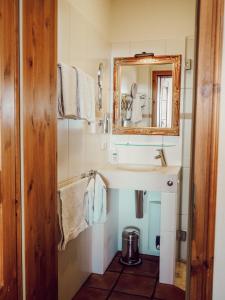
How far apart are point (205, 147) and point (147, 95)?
2109mm

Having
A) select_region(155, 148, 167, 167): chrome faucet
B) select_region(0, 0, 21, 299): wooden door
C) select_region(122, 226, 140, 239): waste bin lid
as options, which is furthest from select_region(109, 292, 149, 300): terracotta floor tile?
select_region(0, 0, 21, 299): wooden door

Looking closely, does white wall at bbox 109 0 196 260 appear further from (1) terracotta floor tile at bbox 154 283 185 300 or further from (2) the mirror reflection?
(1) terracotta floor tile at bbox 154 283 185 300

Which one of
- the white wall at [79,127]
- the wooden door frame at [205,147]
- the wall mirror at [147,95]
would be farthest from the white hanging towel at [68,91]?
the wall mirror at [147,95]

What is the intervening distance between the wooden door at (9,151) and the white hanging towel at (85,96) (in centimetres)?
77

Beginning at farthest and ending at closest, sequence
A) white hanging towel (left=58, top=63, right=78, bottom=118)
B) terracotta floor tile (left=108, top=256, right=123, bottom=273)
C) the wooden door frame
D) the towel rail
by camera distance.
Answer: terracotta floor tile (left=108, top=256, right=123, bottom=273)
the towel rail
white hanging towel (left=58, top=63, right=78, bottom=118)
the wooden door frame

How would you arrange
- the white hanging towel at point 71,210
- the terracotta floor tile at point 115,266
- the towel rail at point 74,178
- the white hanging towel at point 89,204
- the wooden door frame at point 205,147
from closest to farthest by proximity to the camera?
the wooden door frame at point 205,147 → the white hanging towel at point 71,210 → the towel rail at point 74,178 → the white hanging towel at point 89,204 → the terracotta floor tile at point 115,266

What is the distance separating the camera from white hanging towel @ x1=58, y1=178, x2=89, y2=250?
6.32ft

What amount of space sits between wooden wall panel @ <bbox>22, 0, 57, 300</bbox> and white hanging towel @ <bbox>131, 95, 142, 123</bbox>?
166 centimetres

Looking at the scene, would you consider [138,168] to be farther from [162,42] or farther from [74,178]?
[162,42]

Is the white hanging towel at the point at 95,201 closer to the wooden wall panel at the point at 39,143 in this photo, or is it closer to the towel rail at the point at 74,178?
the towel rail at the point at 74,178

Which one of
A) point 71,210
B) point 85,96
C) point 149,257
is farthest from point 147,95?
point 149,257

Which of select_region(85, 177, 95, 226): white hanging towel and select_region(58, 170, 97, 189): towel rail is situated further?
select_region(85, 177, 95, 226): white hanging towel

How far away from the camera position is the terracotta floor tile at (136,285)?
8.04 feet

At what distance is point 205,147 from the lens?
3.08 ft
